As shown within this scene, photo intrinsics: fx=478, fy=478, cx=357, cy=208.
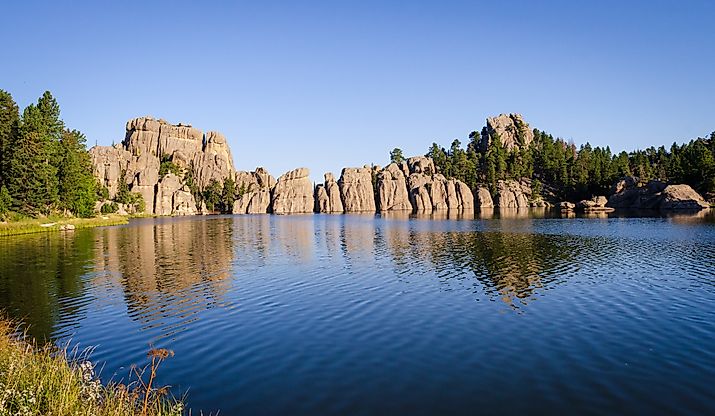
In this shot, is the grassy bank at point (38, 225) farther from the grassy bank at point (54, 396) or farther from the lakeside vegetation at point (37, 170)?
the grassy bank at point (54, 396)

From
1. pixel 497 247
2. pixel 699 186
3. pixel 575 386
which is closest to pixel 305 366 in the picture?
pixel 575 386

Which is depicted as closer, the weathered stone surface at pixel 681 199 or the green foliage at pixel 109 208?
the weathered stone surface at pixel 681 199

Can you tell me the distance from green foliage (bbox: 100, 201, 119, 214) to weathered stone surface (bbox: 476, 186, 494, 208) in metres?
131

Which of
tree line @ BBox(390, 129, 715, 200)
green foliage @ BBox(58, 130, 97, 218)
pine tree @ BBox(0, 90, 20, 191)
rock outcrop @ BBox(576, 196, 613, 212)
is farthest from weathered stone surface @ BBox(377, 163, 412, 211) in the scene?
pine tree @ BBox(0, 90, 20, 191)

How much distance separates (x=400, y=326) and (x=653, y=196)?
14557cm

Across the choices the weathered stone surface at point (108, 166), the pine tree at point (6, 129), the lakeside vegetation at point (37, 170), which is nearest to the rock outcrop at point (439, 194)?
the weathered stone surface at point (108, 166)

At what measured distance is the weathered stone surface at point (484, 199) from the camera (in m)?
184

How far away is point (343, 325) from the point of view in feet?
74.7

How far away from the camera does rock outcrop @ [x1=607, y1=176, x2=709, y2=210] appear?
12888 cm

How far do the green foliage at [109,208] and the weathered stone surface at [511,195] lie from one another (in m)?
137

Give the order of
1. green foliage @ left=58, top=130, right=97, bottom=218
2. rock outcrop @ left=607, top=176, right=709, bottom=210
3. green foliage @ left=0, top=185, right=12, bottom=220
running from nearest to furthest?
green foliage @ left=0, top=185, right=12, bottom=220
green foliage @ left=58, top=130, right=97, bottom=218
rock outcrop @ left=607, top=176, right=709, bottom=210

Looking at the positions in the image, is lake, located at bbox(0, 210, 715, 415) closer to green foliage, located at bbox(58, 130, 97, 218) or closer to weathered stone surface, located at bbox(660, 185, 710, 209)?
green foliage, located at bbox(58, 130, 97, 218)

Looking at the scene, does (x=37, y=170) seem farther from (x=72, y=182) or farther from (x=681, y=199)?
(x=681, y=199)

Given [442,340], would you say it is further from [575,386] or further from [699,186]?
[699,186]
